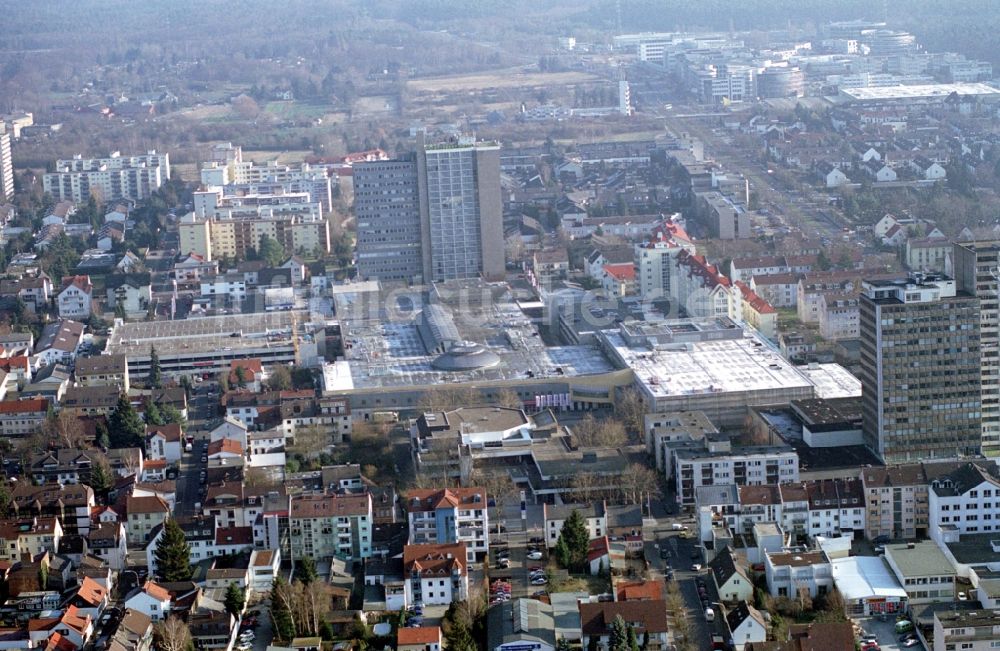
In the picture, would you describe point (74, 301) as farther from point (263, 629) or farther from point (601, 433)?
point (263, 629)

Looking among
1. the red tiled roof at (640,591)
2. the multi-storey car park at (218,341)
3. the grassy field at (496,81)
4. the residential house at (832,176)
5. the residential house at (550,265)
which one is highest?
the grassy field at (496,81)

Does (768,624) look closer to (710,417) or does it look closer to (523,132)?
(710,417)

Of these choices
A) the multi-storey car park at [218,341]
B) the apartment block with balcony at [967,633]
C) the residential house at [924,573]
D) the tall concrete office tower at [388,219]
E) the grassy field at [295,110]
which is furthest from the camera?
the grassy field at [295,110]

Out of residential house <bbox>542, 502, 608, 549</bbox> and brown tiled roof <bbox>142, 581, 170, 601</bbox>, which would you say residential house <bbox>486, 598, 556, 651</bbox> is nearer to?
residential house <bbox>542, 502, 608, 549</bbox>

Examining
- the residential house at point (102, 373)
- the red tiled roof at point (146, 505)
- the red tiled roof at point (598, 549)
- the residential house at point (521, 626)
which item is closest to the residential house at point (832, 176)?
the residential house at point (102, 373)

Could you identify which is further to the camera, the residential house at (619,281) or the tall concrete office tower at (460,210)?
the tall concrete office tower at (460,210)

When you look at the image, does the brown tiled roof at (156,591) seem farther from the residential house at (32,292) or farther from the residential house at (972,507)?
the residential house at (32,292)

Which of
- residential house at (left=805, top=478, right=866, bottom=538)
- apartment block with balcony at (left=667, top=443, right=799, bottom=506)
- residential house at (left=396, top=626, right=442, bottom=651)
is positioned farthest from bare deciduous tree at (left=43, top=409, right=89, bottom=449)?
residential house at (left=805, top=478, right=866, bottom=538)
